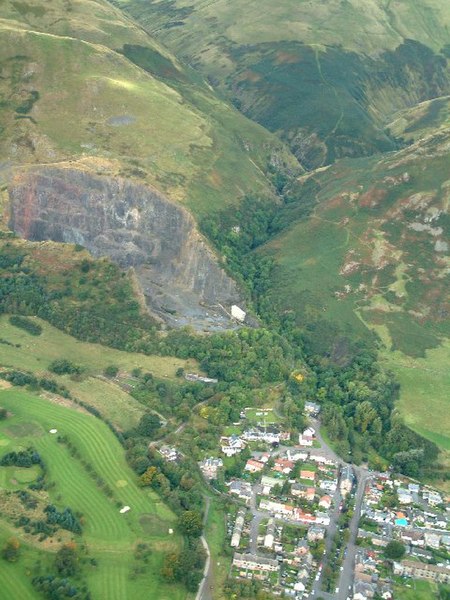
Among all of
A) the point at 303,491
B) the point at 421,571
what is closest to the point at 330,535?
the point at 303,491

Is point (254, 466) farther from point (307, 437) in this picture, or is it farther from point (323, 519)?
point (323, 519)

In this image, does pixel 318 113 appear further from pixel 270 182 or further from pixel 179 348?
pixel 179 348

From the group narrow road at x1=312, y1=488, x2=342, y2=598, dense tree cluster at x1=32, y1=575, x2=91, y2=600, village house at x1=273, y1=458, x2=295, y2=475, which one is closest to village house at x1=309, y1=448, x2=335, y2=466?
village house at x1=273, y1=458, x2=295, y2=475

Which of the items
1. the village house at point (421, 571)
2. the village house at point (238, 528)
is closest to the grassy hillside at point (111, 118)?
the village house at point (238, 528)

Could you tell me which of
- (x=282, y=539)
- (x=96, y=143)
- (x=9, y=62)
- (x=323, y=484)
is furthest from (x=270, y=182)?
(x=282, y=539)

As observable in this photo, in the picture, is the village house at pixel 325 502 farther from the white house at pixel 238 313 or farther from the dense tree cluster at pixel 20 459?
the white house at pixel 238 313

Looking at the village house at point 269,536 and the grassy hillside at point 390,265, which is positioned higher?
the grassy hillside at point 390,265

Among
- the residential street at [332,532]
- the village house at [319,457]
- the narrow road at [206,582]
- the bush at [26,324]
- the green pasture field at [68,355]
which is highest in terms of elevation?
the bush at [26,324]
